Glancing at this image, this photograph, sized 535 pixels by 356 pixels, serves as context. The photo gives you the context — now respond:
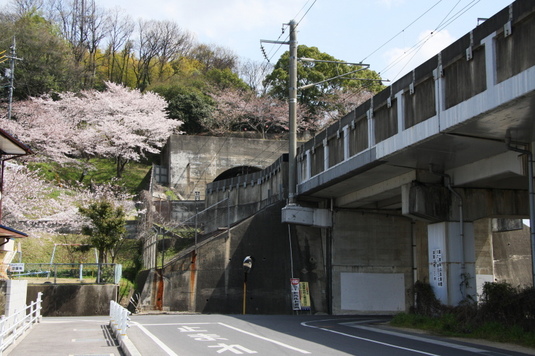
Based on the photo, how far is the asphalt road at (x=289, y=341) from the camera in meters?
13.0

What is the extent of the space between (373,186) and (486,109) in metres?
11.7

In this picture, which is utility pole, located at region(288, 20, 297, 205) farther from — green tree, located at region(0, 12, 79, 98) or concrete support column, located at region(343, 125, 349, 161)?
green tree, located at region(0, 12, 79, 98)

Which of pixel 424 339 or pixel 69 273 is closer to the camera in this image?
pixel 424 339

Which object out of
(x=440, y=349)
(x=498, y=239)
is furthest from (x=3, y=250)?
(x=498, y=239)

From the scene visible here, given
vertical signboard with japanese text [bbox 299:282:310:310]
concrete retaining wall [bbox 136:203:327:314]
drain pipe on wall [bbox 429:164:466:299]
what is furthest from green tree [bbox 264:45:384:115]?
drain pipe on wall [bbox 429:164:466:299]

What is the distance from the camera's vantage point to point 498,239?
3522 centimetres

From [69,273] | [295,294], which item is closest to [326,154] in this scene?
[295,294]

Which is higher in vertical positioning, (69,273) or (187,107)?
(187,107)

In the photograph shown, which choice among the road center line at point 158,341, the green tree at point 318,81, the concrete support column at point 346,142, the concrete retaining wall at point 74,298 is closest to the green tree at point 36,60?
the green tree at point 318,81

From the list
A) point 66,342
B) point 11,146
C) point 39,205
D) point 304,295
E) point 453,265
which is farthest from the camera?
point 39,205

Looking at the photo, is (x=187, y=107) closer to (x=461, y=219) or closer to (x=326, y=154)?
(x=326, y=154)

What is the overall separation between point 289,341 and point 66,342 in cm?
598

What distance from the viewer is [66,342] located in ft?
49.9

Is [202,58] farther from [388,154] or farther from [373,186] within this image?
[388,154]
